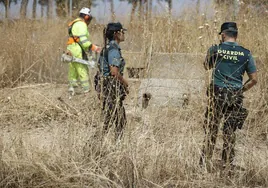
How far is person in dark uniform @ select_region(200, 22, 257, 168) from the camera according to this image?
14.2ft

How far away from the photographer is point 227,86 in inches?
173

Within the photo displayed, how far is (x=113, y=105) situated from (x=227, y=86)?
1.18 meters

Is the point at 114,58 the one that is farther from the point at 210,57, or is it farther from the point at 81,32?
the point at 81,32

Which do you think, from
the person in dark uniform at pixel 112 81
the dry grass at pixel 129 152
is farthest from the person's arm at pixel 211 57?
the person in dark uniform at pixel 112 81

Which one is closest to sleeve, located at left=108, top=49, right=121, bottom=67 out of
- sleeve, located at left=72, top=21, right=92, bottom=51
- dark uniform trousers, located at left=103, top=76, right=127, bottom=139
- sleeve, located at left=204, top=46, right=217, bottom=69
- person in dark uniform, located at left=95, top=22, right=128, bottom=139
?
person in dark uniform, located at left=95, top=22, right=128, bottom=139

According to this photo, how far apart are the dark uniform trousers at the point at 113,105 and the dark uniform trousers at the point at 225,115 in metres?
0.85

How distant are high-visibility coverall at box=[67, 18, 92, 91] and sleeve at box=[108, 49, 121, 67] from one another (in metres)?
3.03

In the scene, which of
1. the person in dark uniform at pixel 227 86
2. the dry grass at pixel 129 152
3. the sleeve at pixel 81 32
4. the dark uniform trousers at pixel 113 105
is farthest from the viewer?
the sleeve at pixel 81 32

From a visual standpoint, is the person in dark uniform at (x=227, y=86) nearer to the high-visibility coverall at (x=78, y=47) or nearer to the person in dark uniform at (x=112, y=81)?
the person in dark uniform at (x=112, y=81)

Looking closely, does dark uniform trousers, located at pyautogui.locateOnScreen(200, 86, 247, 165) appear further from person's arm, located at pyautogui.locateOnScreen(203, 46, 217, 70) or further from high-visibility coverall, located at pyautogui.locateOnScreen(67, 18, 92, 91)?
high-visibility coverall, located at pyautogui.locateOnScreen(67, 18, 92, 91)

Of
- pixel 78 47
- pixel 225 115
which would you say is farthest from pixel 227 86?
pixel 78 47

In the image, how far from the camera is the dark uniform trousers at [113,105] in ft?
13.9

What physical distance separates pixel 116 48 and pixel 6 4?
6251 mm

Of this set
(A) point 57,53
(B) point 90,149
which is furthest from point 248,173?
(A) point 57,53
